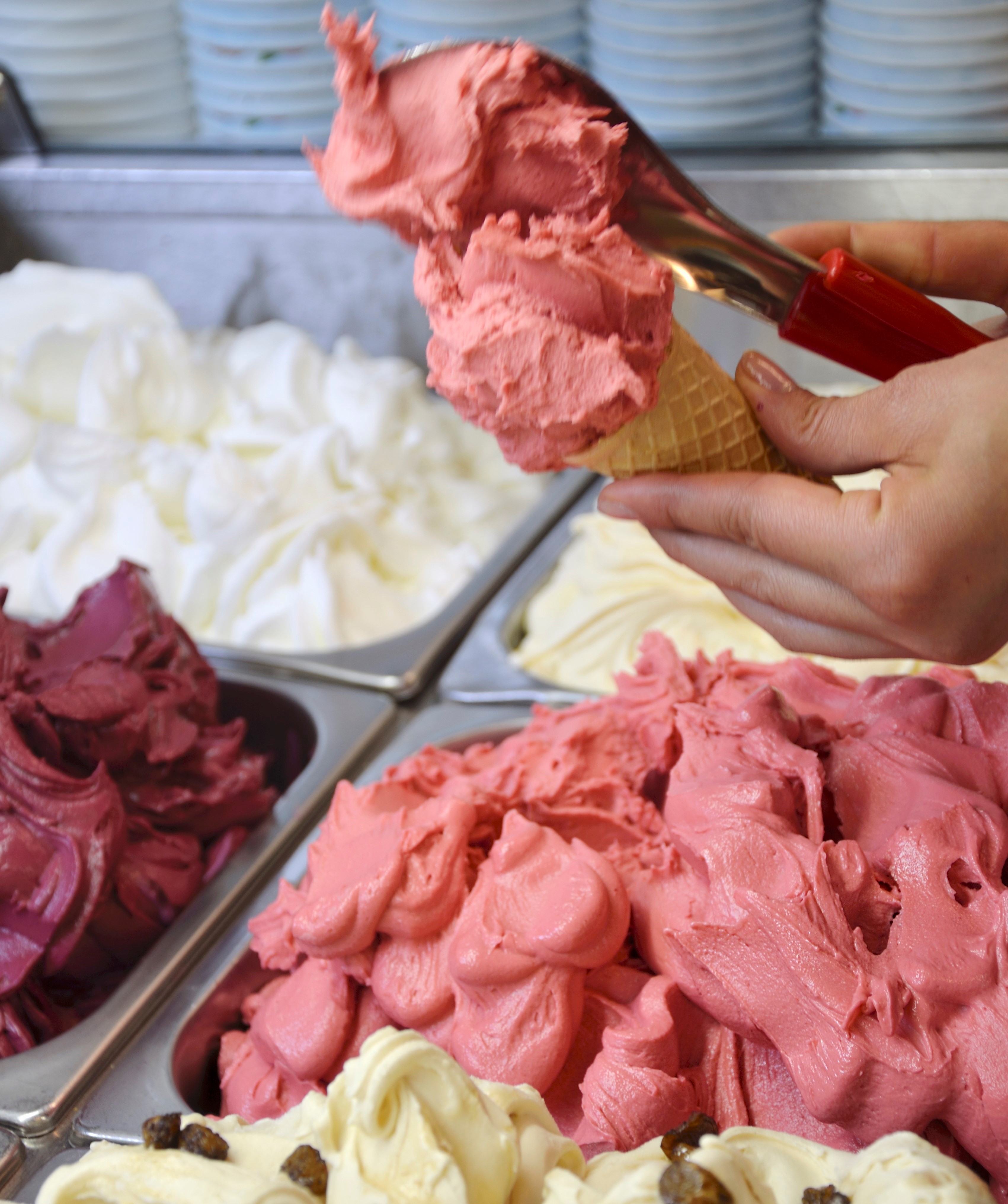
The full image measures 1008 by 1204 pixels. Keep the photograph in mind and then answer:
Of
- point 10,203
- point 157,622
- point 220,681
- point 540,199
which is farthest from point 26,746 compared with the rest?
point 10,203

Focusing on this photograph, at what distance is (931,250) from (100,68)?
235 centimetres

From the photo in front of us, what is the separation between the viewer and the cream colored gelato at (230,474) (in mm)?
2225

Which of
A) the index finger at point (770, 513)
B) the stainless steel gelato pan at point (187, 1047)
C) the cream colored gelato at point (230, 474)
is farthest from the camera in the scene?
the cream colored gelato at point (230, 474)

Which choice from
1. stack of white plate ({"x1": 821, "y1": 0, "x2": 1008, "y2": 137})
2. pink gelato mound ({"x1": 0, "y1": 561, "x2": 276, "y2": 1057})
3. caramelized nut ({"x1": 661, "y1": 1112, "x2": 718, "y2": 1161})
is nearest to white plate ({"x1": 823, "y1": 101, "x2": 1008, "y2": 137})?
Answer: stack of white plate ({"x1": 821, "y1": 0, "x2": 1008, "y2": 137})

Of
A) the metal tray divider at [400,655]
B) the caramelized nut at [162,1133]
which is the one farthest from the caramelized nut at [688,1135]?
the metal tray divider at [400,655]

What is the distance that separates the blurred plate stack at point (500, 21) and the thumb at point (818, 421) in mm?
1707

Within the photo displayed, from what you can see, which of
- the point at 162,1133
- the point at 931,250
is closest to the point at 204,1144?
the point at 162,1133

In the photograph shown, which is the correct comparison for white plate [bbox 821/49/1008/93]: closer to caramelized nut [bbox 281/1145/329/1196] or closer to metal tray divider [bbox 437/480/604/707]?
metal tray divider [bbox 437/480/604/707]

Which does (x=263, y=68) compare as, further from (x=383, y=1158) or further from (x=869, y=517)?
(x=383, y=1158)

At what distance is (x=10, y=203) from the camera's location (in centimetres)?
300

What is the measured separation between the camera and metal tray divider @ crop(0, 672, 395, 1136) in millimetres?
1205

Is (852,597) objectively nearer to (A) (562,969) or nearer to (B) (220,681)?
(A) (562,969)

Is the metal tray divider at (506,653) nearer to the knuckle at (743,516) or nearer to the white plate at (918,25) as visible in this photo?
the knuckle at (743,516)

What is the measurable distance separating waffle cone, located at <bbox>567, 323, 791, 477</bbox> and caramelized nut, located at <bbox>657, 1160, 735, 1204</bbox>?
0.56 meters
